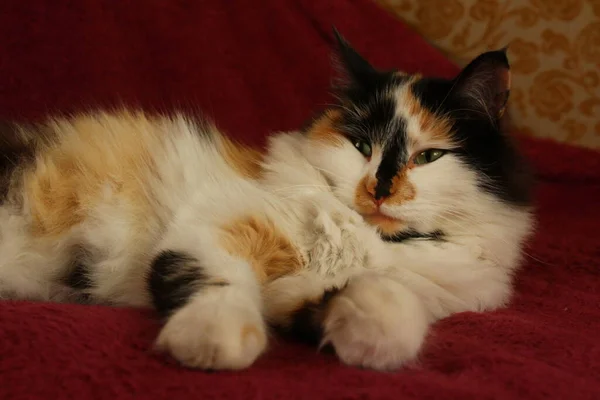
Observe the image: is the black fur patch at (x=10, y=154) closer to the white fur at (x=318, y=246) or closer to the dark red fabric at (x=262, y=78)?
the white fur at (x=318, y=246)

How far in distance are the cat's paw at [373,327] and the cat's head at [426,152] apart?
22cm

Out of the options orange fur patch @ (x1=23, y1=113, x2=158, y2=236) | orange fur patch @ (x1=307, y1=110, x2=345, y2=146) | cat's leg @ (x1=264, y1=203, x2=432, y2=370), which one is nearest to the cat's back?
orange fur patch @ (x1=23, y1=113, x2=158, y2=236)

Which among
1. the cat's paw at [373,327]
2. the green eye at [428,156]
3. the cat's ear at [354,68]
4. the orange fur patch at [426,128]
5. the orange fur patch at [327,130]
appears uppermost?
the cat's ear at [354,68]

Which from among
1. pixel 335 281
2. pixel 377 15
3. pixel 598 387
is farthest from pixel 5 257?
pixel 377 15

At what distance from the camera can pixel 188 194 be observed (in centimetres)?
108

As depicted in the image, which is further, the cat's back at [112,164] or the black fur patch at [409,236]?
the cat's back at [112,164]

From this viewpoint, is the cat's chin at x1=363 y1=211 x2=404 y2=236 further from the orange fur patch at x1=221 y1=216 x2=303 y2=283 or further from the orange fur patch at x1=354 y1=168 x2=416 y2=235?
the orange fur patch at x1=221 y1=216 x2=303 y2=283

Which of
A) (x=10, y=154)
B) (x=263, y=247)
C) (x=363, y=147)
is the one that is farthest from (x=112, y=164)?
(x=363, y=147)

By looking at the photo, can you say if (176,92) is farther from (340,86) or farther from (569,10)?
(569,10)

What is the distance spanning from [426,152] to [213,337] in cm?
55

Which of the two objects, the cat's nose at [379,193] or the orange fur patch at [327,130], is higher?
the orange fur patch at [327,130]

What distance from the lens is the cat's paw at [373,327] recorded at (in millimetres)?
738

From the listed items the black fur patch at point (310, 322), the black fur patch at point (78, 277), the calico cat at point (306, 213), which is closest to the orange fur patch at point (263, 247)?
the calico cat at point (306, 213)

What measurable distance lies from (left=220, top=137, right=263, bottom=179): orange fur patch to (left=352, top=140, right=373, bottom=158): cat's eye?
0.77ft
